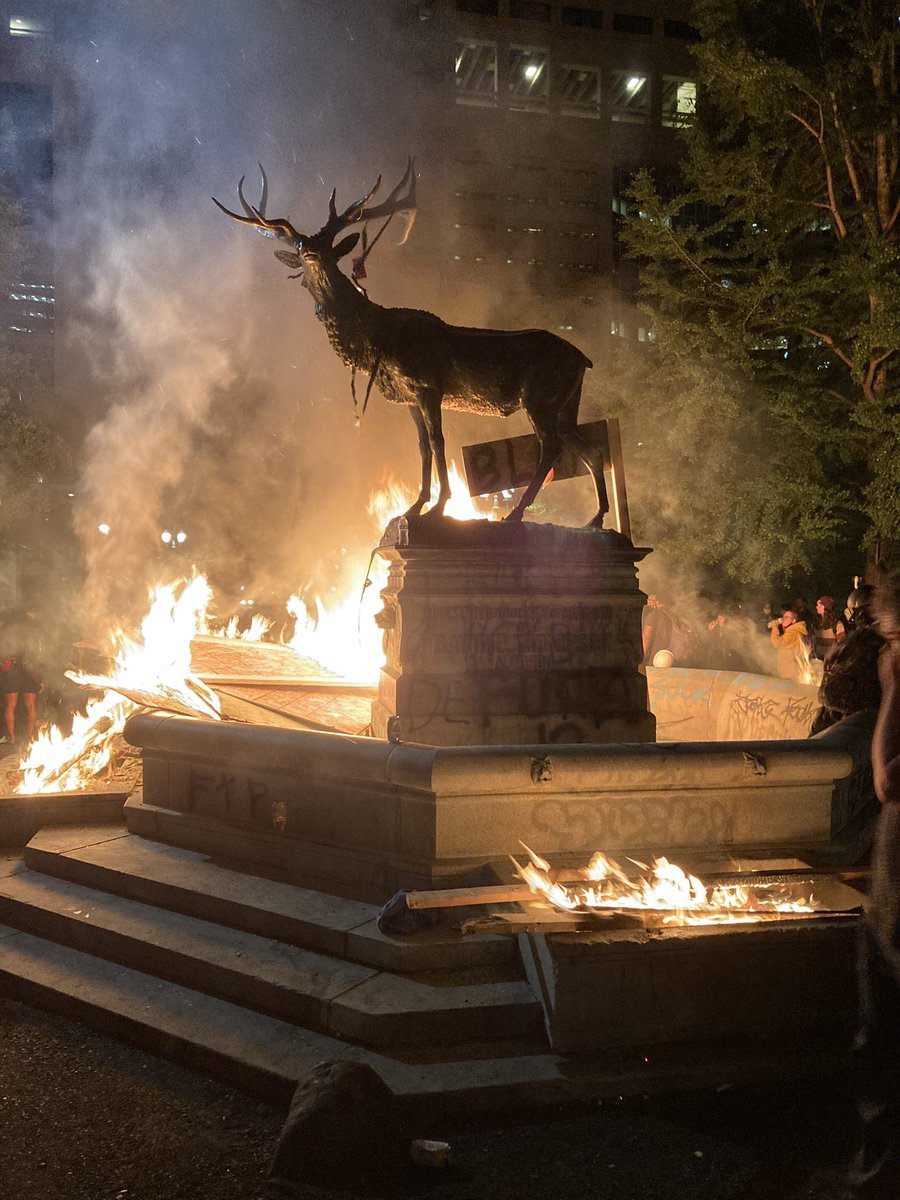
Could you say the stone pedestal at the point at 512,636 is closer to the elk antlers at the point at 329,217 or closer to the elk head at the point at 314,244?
the elk head at the point at 314,244

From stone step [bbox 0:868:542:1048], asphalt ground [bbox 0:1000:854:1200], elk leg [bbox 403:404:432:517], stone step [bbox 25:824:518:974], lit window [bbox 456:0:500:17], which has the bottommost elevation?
asphalt ground [bbox 0:1000:854:1200]

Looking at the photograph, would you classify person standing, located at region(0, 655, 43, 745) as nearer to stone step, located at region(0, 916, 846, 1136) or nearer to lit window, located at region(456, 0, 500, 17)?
stone step, located at region(0, 916, 846, 1136)

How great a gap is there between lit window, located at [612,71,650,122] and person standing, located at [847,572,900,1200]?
138ft

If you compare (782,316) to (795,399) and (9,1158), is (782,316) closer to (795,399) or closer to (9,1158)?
(795,399)

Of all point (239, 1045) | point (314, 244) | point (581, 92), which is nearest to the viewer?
point (239, 1045)

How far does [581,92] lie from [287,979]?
42.8 m

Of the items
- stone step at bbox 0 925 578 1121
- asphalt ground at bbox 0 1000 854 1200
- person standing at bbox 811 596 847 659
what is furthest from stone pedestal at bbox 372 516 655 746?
person standing at bbox 811 596 847 659

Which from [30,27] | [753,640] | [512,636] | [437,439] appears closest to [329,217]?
[437,439]

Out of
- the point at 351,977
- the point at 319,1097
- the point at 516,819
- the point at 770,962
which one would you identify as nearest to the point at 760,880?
the point at 770,962

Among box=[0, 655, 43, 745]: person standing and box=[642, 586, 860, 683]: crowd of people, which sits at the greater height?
box=[642, 586, 860, 683]: crowd of people

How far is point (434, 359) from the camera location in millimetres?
6551

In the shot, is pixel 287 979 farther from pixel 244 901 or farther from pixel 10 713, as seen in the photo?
pixel 10 713

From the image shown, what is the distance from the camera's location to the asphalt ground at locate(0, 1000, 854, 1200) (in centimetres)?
295

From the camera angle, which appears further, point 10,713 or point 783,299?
point 783,299
